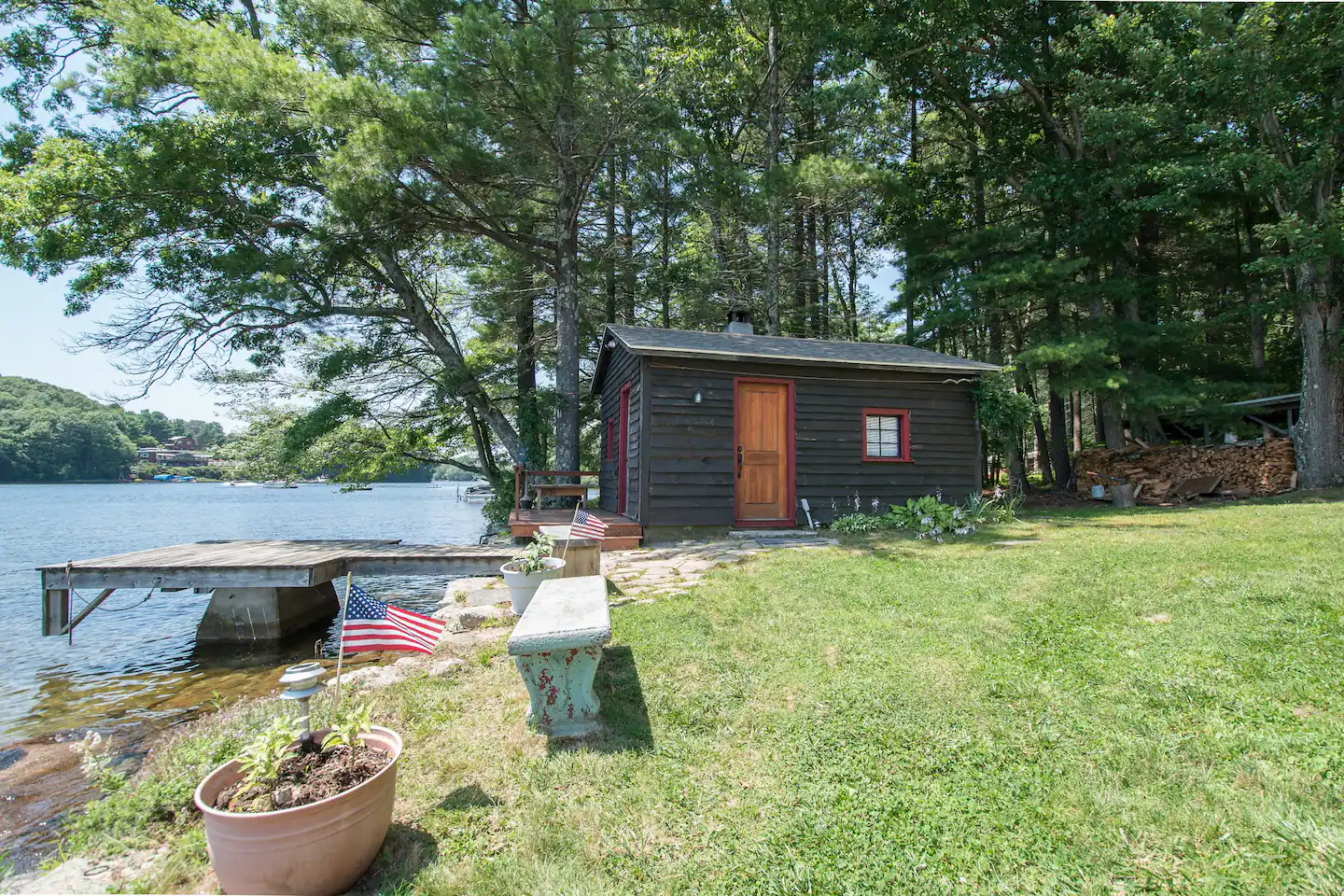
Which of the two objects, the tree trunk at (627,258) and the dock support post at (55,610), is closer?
the dock support post at (55,610)

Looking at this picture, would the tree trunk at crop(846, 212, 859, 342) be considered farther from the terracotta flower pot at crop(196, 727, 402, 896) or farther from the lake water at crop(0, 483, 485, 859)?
the terracotta flower pot at crop(196, 727, 402, 896)

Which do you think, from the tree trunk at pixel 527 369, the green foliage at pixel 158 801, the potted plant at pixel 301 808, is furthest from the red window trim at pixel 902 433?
the potted plant at pixel 301 808

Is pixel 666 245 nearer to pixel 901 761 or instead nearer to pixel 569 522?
pixel 569 522

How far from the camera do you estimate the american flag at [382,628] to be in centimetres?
250

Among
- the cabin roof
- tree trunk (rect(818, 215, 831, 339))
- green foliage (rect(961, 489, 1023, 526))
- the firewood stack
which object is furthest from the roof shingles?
tree trunk (rect(818, 215, 831, 339))

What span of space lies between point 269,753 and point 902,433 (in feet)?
32.1

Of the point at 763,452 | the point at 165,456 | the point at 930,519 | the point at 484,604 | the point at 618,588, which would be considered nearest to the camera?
the point at 484,604

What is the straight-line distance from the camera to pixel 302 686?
211 cm

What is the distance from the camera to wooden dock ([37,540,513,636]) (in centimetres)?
710

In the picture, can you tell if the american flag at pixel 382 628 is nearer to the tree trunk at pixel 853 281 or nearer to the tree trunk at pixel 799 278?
the tree trunk at pixel 799 278

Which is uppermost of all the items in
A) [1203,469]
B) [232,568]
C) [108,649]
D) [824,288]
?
[824,288]

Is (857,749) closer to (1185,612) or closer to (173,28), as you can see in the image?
(1185,612)

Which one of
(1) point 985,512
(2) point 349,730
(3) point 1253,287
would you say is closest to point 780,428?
(1) point 985,512

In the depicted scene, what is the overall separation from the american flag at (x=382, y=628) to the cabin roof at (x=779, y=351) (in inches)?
239
